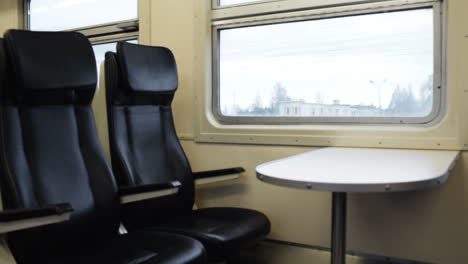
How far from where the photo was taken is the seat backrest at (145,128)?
2.12 m

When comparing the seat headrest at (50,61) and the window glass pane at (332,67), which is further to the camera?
the window glass pane at (332,67)

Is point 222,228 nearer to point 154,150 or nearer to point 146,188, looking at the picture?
point 146,188

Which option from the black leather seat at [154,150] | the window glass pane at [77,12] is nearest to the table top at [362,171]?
the black leather seat at [154,150]

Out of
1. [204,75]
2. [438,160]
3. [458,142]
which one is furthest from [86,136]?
[458,142]

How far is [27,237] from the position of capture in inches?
59.5

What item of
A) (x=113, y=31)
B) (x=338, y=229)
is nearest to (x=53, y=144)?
(x=338, y=229)

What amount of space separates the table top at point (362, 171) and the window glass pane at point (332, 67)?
0.39 m

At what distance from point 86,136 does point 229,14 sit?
1.21 metres

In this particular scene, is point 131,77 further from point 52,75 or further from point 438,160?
point 438,160

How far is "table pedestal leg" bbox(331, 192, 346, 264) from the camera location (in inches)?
59.0

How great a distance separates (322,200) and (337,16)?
1.00m

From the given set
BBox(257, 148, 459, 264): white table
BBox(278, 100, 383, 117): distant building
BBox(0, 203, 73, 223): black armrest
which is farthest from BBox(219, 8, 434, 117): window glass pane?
BBox(0, 203, 73, 223): black armrest

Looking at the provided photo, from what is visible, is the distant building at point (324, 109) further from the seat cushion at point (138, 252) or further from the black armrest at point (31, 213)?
the black armrest at point (31, 213)

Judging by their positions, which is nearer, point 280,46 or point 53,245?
point 53,245
